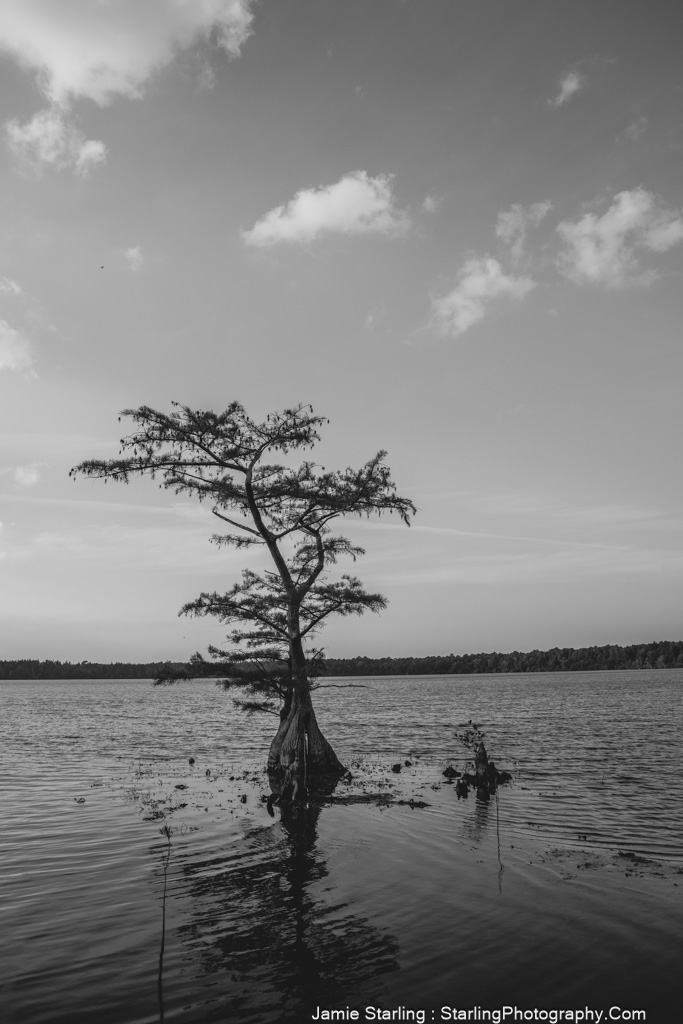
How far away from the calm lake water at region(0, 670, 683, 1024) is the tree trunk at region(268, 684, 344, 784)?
1.23 meters

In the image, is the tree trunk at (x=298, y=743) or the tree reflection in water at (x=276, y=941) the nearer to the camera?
the tree reflection in water at (x=276, y=941)

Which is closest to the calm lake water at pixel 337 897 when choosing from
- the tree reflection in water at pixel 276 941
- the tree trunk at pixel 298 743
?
the tree reflection in water at pixel 276 941

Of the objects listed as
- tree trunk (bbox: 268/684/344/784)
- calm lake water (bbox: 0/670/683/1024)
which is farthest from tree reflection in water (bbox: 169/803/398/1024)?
tree trunk (bbox: 268/684/344/784)

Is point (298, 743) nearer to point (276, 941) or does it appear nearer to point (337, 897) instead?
point (337, 897)

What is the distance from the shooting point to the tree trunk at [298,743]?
2462 cm

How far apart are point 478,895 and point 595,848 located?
5345 mm

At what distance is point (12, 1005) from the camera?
8727 millimetres

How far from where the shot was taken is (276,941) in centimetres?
1080

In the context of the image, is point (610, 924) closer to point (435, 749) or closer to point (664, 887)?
point (664, 887)

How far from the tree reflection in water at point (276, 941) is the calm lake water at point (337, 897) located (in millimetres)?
41

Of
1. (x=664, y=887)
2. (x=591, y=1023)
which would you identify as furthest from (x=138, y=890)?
(x=664, y=887)

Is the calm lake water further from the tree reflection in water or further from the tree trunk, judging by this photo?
the tree trunk

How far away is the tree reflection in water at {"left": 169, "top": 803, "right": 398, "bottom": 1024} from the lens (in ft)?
29.3

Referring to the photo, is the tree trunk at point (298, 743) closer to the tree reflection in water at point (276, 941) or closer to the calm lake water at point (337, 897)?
the calm lake water at point (337, 897)
